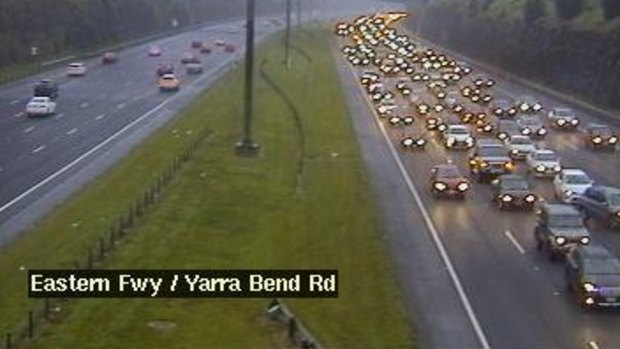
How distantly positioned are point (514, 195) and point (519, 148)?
17047 mm

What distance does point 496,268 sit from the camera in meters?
38.1

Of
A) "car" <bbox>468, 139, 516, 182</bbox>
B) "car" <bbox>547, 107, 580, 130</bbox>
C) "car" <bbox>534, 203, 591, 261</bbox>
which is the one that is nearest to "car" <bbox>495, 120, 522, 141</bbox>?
"car" <bbox>547, 107, 580, 130</bbox>

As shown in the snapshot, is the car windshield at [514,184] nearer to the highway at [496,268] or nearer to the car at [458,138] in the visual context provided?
the highway at [496,268]

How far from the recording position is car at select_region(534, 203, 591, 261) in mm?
39219

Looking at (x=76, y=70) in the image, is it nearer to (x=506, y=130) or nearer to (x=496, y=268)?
(x=506, y=130)

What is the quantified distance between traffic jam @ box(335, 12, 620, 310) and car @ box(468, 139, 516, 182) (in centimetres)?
5

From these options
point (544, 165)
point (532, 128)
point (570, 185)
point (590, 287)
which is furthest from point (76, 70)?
point (590, 287)

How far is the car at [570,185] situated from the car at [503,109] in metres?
35.8

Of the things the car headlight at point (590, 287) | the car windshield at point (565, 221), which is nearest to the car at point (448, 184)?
the car windshield at point (565, 221)

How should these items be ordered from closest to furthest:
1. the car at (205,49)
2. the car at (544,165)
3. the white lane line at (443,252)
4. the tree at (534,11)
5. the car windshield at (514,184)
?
the white lane line at (443,252) → the car windshield at (514,184) → the car at (544,165) → the tree at (534,11) → the car at (205,49)

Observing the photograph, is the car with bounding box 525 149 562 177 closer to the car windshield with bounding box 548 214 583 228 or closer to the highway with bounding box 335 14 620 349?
the highway with bounding box 335 14 620 349

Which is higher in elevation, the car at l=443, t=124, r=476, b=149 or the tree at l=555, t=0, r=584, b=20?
the car at l=443, t=124, r=476, b=149

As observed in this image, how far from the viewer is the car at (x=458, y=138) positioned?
233ft

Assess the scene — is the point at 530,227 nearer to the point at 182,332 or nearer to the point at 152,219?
the point at 152,219
